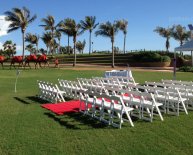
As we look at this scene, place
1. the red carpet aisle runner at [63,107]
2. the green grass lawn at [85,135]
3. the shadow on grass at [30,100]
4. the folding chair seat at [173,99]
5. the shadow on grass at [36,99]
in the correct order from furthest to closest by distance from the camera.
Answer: the shadow on grass at [36,99]
the shadow on grass at [30,100]
the red carpet aisle runner at [63,107]
the folding chair seat at [173,99]
the green grass lawn at [85,135]

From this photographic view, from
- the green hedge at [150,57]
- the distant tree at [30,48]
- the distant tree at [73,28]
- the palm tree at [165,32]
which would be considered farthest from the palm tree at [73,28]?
the distant tree at [30,48]

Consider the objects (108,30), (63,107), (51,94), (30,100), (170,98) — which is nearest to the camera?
(170,98)

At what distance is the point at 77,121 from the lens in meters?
9.64

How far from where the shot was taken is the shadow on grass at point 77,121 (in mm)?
9007

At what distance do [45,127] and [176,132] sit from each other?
11.3 ft

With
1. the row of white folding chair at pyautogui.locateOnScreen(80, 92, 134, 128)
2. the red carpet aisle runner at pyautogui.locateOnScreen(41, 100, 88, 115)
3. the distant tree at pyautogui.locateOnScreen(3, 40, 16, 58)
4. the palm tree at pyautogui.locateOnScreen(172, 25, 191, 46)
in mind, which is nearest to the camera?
the row of white folding chair at pyautogui.locateOnScreen(80, 92, 134, 128)

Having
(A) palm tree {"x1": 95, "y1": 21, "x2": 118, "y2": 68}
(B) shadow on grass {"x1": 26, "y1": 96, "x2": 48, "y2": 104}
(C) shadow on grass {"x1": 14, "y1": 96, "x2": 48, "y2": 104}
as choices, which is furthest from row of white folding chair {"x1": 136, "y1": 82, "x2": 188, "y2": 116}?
(A) palm tree {"x1": 95, "y1": 21, "x2": 118, "y2": 68}

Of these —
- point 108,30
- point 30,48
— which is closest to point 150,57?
point 108,30

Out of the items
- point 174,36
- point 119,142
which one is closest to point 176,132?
point 119,142

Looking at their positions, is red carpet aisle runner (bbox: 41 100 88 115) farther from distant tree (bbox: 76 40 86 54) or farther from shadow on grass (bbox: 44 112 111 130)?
distant tree (bbox: 76 40 86 54)

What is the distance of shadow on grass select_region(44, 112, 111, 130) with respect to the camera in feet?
29.6

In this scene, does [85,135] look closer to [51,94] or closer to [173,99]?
[173,99]

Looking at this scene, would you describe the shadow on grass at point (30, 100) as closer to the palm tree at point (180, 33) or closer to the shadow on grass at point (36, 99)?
the shadow on grass at point (36, 99)

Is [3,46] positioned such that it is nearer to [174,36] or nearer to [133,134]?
[174,36]
